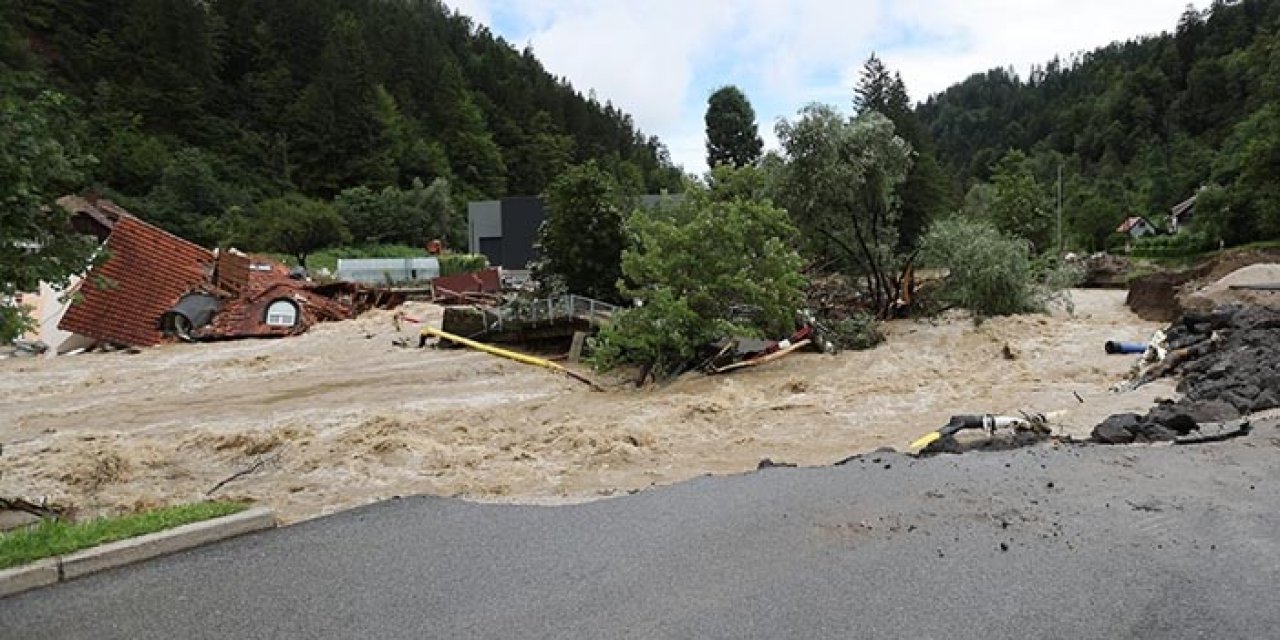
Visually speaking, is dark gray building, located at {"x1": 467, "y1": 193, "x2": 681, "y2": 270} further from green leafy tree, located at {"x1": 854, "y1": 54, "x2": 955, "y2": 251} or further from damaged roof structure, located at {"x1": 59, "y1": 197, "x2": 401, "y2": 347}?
green leafy tree, located at {"x1": 854, "y1": 54, "x2": 955, "y2": 251}

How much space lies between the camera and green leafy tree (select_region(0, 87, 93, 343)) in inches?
226

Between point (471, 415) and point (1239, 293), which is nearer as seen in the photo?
point (471, 415)

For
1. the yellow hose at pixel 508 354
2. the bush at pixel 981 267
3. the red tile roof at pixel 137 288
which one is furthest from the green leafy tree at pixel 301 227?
the bush at pixel 981 267

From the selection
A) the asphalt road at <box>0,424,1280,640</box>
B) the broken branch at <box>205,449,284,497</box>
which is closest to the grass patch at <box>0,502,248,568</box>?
the asphalt road at <box>0,424,1280,640</box>

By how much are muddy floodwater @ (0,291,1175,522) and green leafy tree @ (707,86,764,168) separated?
73371mm

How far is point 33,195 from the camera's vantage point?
6039mm

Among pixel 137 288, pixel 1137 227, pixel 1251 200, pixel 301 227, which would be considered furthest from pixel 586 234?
pixel 1137 227

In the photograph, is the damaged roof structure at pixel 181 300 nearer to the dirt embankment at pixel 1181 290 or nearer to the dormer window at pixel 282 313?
the dormer window at pixel 282 313

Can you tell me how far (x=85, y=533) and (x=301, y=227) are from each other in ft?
184

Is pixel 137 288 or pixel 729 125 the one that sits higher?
pixel 729 125

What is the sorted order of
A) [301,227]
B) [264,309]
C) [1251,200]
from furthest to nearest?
1. [301,227]
2. [1251,200]
3. [264,309]

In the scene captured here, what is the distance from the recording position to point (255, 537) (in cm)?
598

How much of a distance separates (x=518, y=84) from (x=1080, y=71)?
112 m

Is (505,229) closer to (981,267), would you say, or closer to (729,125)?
(729,125)
